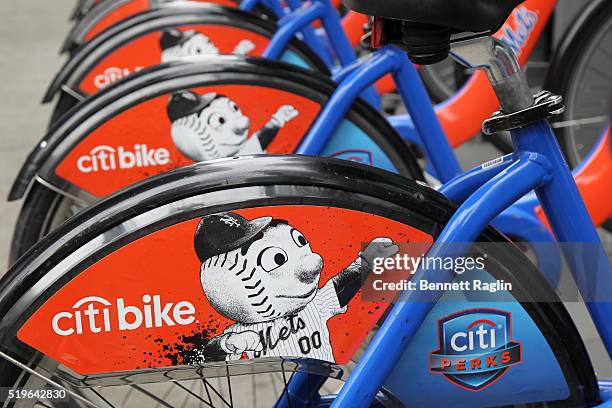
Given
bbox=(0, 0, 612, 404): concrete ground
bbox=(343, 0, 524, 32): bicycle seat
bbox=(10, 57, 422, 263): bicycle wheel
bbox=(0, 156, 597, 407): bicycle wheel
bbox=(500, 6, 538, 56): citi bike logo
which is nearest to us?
bbox=(343, 0, 524, 32): bicycle seat

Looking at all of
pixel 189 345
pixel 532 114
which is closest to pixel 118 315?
pixel 189 345

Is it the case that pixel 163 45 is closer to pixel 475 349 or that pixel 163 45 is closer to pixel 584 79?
pixel 584 79

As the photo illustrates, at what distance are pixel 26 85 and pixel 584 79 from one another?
130 inches

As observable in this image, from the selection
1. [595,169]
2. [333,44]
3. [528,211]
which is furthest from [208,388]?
[333,44]

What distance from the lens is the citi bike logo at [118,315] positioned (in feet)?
4.50

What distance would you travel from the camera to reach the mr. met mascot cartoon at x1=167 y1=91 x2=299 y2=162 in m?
2.38

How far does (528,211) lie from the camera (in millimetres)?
2414

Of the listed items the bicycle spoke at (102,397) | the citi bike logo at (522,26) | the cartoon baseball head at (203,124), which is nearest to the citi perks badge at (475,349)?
the bicycle spoke at (102,397)

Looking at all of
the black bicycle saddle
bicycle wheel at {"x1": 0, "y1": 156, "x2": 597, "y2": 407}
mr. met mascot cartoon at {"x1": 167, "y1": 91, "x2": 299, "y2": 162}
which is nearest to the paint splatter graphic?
bicycle wheel at {"x1": 0, "y1": 156, "x2": 597, "y2": 407}

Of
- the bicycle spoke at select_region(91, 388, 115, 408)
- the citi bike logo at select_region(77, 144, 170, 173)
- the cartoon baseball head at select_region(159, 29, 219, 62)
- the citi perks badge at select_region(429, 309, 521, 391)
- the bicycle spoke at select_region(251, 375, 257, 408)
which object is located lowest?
the bicycle spoke at select_region(91, 388, 115, 408)

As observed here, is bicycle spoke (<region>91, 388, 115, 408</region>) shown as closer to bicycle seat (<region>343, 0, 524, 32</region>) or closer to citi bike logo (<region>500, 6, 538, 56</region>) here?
bicycle seat (<region>343, 0, 524, 32</region>)

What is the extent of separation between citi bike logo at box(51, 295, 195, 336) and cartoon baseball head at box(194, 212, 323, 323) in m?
0.05

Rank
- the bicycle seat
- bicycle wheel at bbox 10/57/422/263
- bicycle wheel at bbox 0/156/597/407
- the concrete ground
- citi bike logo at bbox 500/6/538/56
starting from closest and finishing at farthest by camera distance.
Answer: the bicycle seat, bicycle wheel at bbox 0/156/597/407, bicycle wheel at bbox 10/57/422/263, citi bike logo at bbox 500/6/538/56, the concrete ground

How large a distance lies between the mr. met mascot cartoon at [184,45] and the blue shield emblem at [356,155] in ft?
2.47
